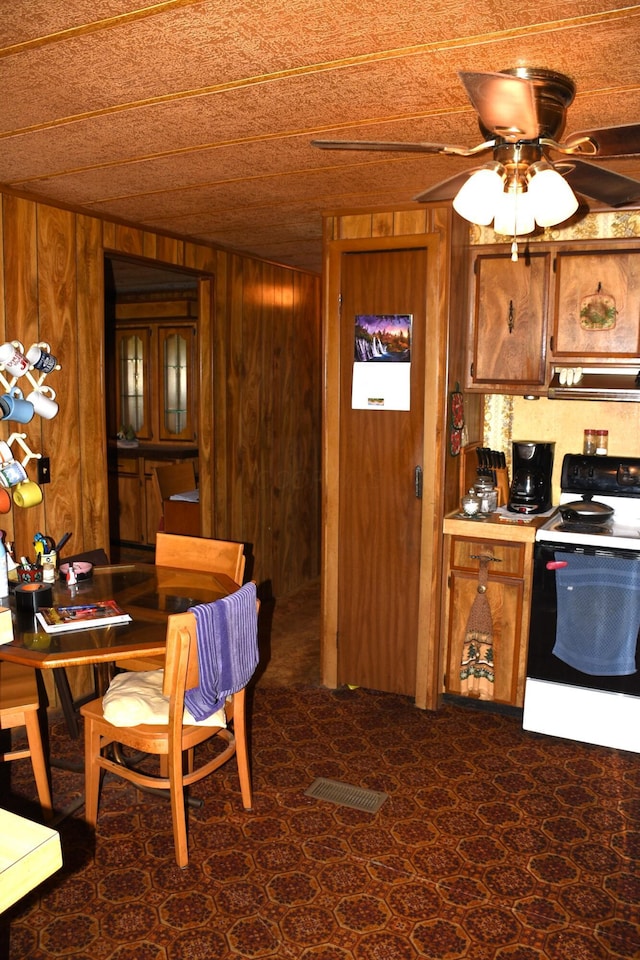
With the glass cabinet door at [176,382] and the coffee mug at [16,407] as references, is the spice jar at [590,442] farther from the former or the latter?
the glass cabinet door at [176,382]

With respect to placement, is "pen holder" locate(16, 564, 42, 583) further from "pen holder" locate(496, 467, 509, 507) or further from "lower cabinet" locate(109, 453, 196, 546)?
"lower cabinet" locate(109, 453, 196, 546)

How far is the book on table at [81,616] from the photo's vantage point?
95.6 inches

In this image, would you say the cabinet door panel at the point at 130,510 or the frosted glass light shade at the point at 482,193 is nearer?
the frosted glass light shade at the point at 482,193

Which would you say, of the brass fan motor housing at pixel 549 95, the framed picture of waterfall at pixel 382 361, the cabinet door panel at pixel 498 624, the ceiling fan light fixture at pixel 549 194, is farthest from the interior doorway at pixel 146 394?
the ceiling fan light fixture at pixel 549 194

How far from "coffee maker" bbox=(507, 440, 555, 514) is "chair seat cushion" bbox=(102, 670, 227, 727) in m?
1.90

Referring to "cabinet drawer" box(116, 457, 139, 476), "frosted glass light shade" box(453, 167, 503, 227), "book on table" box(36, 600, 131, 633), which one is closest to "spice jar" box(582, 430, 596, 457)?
"frosted glass light shade" box(453, 167, 503, 227)

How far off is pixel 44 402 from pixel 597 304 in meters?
2.58

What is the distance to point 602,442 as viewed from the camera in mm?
3863

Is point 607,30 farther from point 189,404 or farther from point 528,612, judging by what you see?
point 189,404

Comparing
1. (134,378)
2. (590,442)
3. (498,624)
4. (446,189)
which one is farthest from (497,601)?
(134,378)

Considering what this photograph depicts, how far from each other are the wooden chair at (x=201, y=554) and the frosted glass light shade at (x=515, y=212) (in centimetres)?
173

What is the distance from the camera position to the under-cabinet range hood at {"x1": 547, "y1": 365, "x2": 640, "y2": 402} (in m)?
3.45

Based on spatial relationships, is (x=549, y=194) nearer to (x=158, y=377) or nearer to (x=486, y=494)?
(x=486, y=494)

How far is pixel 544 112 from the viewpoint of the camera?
2025 millimetres
